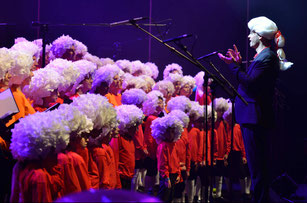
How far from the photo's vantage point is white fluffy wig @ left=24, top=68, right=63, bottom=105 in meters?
3.76

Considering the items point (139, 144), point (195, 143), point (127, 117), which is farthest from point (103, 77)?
point (195, 143)

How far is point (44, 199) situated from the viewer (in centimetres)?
235

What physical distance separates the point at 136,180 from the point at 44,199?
9.30 ft

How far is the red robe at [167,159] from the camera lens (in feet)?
15.2

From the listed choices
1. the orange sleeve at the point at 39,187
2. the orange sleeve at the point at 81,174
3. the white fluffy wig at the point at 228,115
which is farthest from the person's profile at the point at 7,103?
the white fluffy wig at the point at 228,115

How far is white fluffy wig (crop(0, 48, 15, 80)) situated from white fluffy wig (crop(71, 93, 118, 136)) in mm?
714

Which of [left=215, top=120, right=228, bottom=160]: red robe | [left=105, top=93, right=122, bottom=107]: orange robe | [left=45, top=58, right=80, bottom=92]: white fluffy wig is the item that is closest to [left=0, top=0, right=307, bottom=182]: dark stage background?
[left=215, top=120, right=228, bottom=160]: red robe

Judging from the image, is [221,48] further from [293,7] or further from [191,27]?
[293,7]

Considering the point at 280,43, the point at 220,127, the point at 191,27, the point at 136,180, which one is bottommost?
the point at 136,180

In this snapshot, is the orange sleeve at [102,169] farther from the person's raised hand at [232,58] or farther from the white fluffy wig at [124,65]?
the white fluffy wig at [124,65]

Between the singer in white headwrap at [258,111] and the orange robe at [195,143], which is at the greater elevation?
the singer in white headwrap at [258,111]

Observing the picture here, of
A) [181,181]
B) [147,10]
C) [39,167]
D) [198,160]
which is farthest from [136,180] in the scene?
[147,10]

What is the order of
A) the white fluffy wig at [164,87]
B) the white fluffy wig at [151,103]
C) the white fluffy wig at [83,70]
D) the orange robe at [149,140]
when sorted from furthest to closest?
the white fluffy wig at [164,87]
the white fluffy wig at [151,103]
the orange robe at [149,140]
the white fluffy wig at [83,70]

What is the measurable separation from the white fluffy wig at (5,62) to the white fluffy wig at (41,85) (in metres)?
0.28
